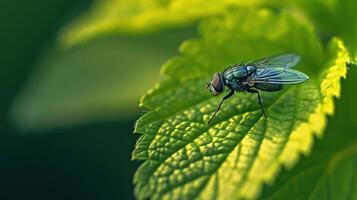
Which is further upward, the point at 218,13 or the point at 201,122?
the point at 218,13

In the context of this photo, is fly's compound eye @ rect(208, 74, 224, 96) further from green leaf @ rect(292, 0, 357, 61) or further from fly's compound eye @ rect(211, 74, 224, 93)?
green leaf @ rect(292, 0, 357, 61)

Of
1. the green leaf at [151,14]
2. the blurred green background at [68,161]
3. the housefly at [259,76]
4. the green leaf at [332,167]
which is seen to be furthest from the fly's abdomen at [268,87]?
the blurred green background at [68,161]

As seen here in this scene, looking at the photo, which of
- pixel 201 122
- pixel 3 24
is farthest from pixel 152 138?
pixel 3 24

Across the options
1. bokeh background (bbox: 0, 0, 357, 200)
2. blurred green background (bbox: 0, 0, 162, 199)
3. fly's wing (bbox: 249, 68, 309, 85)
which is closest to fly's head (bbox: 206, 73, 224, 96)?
fly's wing (bbox: 249, 68, 309, 85)

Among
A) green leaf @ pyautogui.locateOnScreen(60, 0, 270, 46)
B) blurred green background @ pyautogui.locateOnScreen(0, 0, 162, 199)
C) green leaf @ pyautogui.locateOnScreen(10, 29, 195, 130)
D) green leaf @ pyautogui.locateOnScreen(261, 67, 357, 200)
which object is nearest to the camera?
green leaf @ pyautogui.locateOnScreen(261, 67, 357, 200)

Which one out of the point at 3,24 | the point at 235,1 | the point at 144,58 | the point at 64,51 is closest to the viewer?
the point at 235,1

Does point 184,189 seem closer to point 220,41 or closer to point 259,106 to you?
point 259,106
